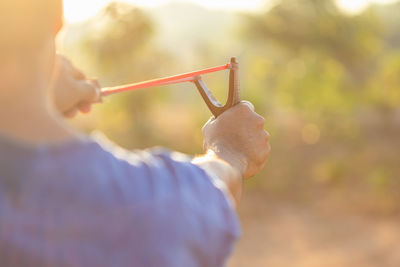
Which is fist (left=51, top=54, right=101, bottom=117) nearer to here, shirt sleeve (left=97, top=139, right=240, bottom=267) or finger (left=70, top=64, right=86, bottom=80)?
finger (left=70, top=64, right=86, bottom=80)

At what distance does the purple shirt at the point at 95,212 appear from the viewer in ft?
2.07

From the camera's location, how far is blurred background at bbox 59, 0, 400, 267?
8.88 metres

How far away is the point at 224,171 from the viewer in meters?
0.90

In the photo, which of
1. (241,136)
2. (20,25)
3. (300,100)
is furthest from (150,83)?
(300,100)

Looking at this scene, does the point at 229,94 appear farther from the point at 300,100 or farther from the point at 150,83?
the point at 300,100

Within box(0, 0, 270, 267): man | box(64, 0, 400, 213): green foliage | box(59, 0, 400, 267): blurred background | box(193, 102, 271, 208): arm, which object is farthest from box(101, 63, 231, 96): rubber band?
box(64, 0, 400, 213): green foliage

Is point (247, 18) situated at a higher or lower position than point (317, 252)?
higher

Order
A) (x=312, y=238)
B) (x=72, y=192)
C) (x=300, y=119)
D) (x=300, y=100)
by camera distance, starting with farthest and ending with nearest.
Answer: (x=300, y=119) → (x=300, y=100) → (x=312, y=238) → (x=72, y=192)

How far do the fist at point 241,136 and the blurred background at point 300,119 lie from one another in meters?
5.88

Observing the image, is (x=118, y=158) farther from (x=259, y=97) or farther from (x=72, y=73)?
(x=259, y=97)

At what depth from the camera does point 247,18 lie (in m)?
16.8

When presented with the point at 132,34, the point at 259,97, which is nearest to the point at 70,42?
the point at 132,34

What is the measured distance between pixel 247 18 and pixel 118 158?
16592 mm

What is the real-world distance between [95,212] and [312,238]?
8607 mm
